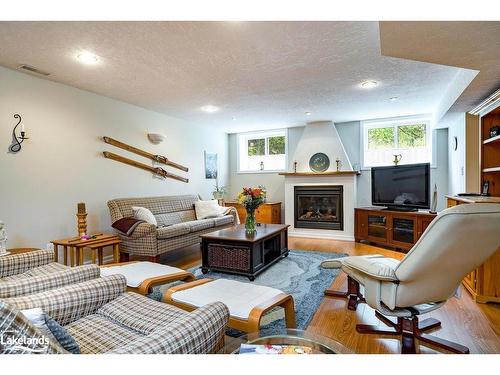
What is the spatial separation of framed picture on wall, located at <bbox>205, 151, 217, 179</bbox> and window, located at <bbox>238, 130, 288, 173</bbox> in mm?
→ 725

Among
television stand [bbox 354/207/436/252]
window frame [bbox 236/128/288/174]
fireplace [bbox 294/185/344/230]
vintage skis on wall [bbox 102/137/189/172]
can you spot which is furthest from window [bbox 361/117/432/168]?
vintage skis on wall [bbox 102/137/189/172]

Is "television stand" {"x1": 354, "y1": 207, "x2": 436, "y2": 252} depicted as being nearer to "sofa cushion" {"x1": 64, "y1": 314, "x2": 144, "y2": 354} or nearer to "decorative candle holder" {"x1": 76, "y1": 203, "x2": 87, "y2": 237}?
"sofa cushion" {"x1": 64, "y1": 314, "x2": 144, "y2": 354}

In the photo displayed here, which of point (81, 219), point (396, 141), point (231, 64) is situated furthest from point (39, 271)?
point (396, 141)

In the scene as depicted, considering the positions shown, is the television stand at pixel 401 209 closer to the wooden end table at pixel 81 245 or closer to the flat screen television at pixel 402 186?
the flat screen television at pixel 402 186

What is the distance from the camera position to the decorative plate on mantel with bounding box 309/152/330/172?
18.6ft

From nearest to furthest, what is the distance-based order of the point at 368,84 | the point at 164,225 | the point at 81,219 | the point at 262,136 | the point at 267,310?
the point at 267,310, the point at 81,219, the point at 368,84, the point at 164,225, the point at 262,136

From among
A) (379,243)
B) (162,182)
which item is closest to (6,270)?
(162,182)

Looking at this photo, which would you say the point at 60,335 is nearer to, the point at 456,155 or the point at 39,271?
the point at 39,271

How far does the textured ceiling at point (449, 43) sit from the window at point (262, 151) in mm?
4345

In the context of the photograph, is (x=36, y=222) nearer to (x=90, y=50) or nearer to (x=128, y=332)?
(x=90, y=50)

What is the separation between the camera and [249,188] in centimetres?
382

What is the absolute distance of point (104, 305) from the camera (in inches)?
64.7

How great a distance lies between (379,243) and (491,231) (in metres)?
3.43

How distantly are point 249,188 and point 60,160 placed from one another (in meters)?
2.40
